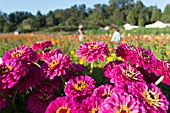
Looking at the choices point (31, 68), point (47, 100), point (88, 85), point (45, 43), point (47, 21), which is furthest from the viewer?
point (47, 21)

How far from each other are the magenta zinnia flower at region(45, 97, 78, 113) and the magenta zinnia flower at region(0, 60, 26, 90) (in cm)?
29

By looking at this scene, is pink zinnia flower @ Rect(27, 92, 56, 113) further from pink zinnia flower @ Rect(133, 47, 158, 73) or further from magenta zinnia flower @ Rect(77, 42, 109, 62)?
pink zinnia flower @ Rect(133, 47, 158, 73)

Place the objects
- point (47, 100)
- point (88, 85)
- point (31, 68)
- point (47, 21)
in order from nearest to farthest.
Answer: point (88, 85) → point (47, 100) → point (31, 68) → point (47, 21)

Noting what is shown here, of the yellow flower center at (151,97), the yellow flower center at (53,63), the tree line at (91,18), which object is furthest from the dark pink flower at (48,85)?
the tree line at (91,18)

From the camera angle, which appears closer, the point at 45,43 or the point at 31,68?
the point at 31,68

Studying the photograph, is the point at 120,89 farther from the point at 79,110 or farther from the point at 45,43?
the point at 45,43

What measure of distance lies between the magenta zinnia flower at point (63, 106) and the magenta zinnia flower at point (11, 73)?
0.95 feet

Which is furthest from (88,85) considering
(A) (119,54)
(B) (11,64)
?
(B) (11,64)

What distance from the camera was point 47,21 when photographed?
2500 inches

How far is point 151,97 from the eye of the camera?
101 cm

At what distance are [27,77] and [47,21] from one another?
208 feet

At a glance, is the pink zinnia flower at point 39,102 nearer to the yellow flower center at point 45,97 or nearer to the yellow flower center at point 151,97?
the yellow flower center at point 45,97

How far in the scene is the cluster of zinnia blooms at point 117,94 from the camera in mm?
876

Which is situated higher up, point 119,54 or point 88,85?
point 119,54
